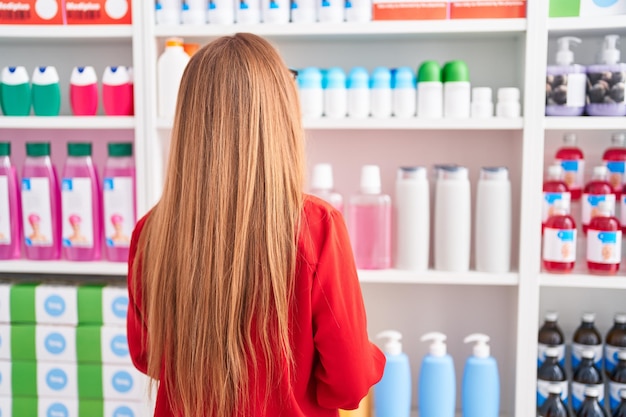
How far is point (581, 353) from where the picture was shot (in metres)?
1.72

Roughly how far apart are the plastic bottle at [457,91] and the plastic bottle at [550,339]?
58cm

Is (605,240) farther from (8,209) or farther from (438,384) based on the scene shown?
(8,209)

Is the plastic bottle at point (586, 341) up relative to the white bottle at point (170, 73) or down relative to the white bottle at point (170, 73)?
down

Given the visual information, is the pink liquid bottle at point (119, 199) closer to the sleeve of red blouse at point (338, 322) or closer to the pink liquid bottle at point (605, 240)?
the sleeve of red blouse at point (338, 322)

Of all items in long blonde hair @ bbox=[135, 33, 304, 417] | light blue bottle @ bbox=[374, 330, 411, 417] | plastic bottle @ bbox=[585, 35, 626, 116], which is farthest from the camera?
light blue bottle @ bbox=[374, 330, 411, 417]

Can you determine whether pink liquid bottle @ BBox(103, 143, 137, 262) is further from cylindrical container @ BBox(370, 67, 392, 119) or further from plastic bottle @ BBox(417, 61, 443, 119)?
plastic bottle @ BBox(417, 61, 443, 119)

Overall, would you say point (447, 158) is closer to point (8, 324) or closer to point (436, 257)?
point (436, 257)

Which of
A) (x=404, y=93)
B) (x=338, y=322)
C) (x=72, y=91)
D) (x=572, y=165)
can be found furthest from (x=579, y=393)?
(x=72, y=91)

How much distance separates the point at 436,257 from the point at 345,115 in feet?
1.40

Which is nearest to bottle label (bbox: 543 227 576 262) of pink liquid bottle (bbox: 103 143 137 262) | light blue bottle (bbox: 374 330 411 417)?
light blue bottle (bbox: 374 330 411 417)

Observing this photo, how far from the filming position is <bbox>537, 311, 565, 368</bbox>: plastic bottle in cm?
175

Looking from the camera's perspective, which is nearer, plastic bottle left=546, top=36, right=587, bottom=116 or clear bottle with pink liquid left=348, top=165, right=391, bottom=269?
plastic bottle left=546, top=36, right=587, bottom=116

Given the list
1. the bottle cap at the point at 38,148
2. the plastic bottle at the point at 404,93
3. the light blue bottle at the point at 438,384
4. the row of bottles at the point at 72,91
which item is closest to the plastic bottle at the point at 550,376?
the light blue bottle at the point at 438,384

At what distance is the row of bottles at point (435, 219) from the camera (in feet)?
5.55
